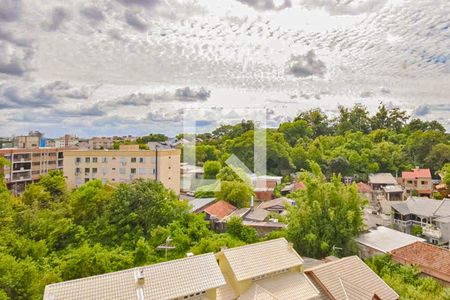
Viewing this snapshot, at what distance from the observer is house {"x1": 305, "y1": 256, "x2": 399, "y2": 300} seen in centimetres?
888

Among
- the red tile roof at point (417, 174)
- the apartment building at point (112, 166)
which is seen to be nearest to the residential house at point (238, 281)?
the apartment building at point (112, 166)

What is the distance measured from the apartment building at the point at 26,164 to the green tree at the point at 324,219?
23.0 m

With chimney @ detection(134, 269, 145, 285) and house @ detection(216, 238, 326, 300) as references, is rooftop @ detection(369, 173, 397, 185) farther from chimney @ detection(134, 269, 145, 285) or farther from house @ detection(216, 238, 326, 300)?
chimney @ detection(134, 269, 145, 285)

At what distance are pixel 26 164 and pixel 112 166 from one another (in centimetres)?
1086

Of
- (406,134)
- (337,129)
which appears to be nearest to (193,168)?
(337,129)

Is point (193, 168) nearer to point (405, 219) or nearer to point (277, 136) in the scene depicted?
point (277, 136)

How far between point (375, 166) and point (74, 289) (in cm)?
2930

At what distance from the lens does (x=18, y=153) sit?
2656 cm

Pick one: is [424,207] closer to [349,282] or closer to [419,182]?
[419,182]

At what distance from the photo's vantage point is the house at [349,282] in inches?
350

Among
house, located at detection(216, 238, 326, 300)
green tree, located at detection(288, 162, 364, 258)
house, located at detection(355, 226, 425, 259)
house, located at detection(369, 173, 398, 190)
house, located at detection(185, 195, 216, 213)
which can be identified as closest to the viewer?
house, located at detection(216, 238, 326, 300)

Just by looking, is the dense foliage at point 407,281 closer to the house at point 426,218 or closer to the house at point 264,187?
the house at point 426,218

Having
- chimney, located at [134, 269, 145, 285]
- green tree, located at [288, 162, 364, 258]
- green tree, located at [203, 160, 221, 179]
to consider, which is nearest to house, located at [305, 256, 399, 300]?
green tree, located at [288, 162, 364, 258]

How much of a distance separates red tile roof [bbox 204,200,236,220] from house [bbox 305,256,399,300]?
300 inches
